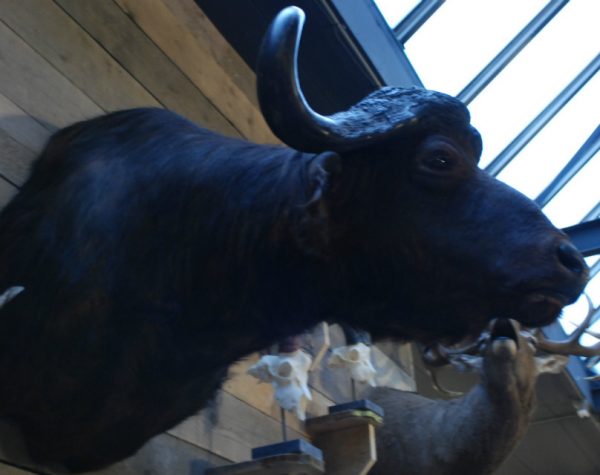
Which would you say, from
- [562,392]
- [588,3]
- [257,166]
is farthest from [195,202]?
[562,392]

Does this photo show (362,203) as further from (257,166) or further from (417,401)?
(417,401)

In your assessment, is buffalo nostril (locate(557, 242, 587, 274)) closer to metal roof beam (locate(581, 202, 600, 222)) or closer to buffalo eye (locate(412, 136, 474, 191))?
buffalo eye (locate(412, 136, 474, 191))

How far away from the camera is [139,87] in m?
1.76

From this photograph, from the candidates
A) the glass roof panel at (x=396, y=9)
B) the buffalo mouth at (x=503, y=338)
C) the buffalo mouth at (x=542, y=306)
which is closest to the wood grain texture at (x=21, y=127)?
the buffalo mouth at (x=542, y=306)

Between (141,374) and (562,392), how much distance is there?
4924 mm

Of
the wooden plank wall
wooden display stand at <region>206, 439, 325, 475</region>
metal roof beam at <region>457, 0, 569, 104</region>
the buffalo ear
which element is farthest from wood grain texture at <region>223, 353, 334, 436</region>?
metal roof beam at <region>457, 0, 569, 104</region>

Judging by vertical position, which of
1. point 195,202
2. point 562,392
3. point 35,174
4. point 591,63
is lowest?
point 562,392

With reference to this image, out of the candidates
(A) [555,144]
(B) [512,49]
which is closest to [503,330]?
(B) [512,49]

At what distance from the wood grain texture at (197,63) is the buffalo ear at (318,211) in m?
0.76

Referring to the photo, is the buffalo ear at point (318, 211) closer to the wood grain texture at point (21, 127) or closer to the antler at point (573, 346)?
the wood grain texture at point (21, 127)

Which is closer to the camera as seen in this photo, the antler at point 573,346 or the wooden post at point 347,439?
the wooden post at point 347,439

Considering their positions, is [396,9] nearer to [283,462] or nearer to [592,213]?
[283,462]

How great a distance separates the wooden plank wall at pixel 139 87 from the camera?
4.76ft

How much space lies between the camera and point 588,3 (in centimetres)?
451
